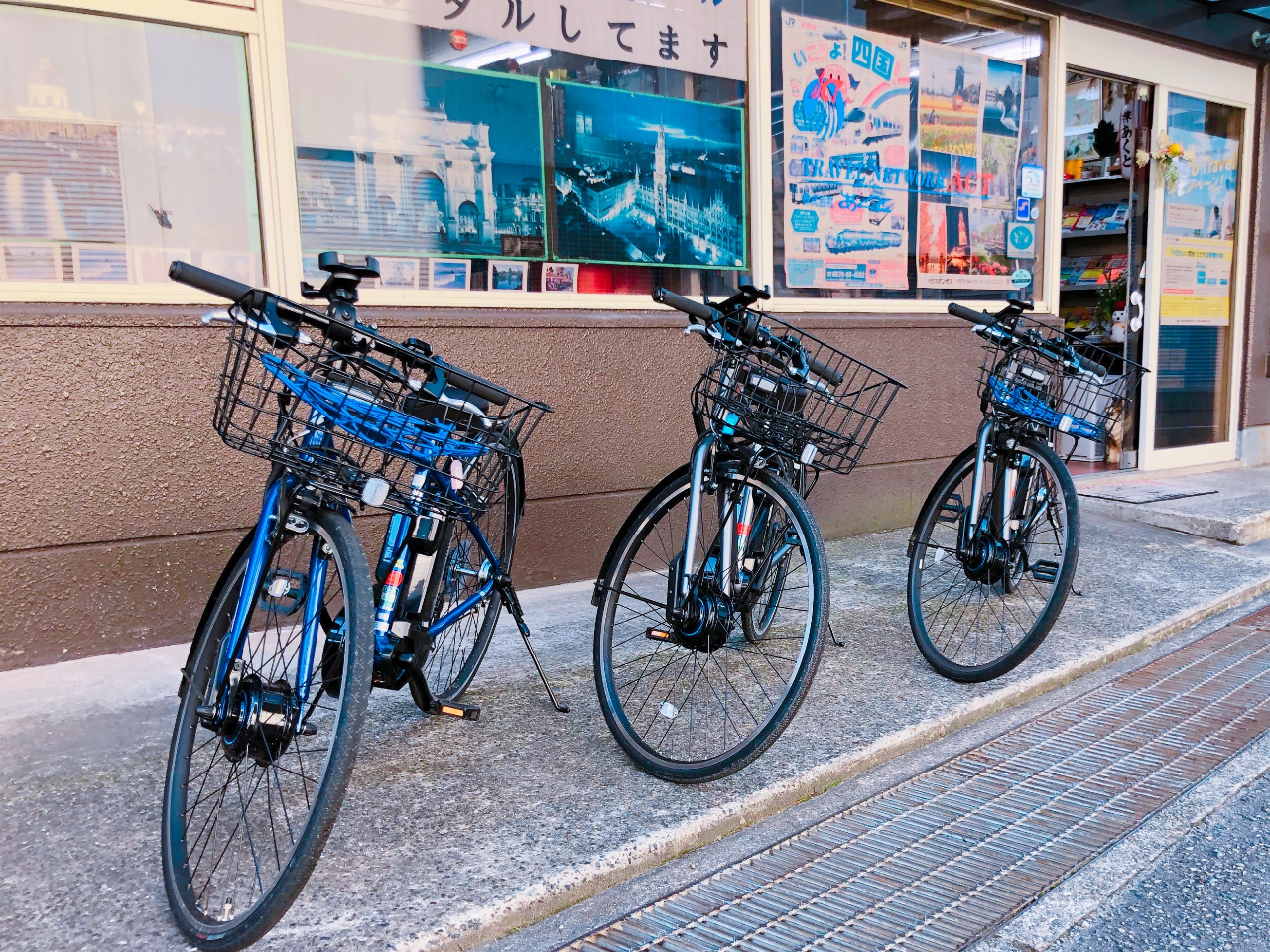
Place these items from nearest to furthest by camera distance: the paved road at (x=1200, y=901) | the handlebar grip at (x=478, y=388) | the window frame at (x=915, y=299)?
the paved road at (x=1200, y=901) → the handlebar grip at (x=478, y=388) → the window frame at (x=915, y=299)

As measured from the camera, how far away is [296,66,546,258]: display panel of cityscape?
397 centimetres

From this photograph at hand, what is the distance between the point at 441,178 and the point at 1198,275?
6.28 meters

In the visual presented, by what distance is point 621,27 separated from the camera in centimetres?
463

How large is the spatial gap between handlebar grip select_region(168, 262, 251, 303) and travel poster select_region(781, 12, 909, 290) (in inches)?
152

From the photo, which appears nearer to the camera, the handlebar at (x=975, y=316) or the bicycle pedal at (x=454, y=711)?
the bicycle pedal at (x=454, y=711)

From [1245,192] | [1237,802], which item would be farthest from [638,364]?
[1245,192]

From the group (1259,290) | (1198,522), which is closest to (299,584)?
(1198,522)

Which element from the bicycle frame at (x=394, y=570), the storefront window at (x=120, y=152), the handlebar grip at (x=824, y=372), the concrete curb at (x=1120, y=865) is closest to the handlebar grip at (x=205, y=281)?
the bicycle frame at (x=394, y=570)

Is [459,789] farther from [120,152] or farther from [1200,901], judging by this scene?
[120,152]

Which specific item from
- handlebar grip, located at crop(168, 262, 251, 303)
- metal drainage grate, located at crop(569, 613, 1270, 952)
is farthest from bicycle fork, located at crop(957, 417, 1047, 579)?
handlebar grip, located at crop(168, 262, 251, 303)

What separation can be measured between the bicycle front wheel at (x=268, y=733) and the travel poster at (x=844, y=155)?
3.86m

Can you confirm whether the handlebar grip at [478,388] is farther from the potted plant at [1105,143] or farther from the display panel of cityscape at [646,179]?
the potted plant at [1105,143]

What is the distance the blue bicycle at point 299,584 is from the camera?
6.15ft

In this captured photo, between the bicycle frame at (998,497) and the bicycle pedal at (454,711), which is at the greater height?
the bicycle frame at (998,497)
